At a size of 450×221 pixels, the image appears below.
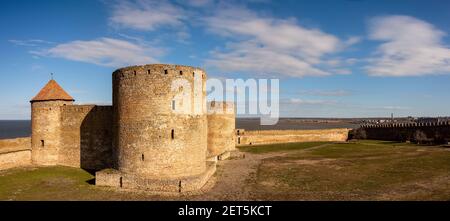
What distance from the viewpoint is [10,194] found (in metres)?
A: 16.2

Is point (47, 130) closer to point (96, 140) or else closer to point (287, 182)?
point (96, 140)

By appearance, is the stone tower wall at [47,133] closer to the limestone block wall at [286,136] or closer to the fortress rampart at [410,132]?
the limestone block wall at [286,136]

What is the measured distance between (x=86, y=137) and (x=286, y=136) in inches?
1195

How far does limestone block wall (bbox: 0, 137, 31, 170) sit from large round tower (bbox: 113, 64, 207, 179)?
28.0 feet

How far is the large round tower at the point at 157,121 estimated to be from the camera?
59.3 feet

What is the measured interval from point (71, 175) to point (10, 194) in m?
4.89

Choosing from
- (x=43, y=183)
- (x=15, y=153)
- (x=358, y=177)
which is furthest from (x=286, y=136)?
(x=43, y=183)

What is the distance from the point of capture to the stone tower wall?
78.3 feet

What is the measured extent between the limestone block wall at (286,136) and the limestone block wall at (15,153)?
80.5 ft

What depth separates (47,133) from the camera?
2388 centimetres

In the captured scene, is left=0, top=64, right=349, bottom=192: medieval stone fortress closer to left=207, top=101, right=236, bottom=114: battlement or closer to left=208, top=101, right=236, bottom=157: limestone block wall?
left=208, top=101, right=236, bottom=157: limestone block wall

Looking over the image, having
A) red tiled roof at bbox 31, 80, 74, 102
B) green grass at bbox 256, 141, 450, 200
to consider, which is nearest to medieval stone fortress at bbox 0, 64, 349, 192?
red tiled roof at bbox 31, 80, 74, 102
